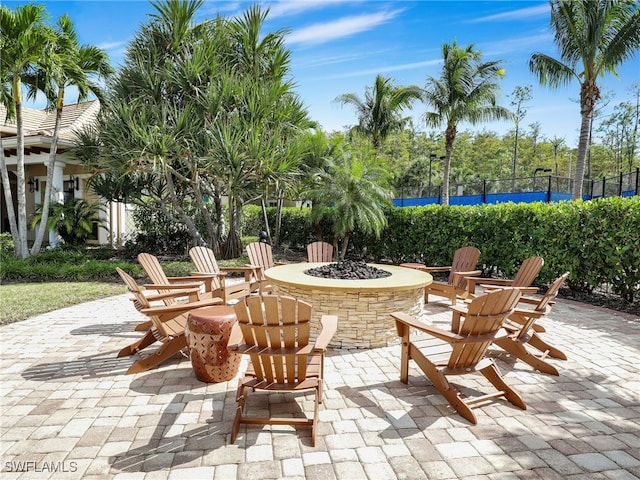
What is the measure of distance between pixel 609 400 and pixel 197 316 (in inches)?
135

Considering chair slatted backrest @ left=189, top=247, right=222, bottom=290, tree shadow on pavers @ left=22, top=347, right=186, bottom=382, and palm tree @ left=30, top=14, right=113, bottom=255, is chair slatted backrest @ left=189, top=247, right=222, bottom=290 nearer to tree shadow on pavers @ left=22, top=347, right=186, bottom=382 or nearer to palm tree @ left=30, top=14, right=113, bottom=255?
tree shadow on pavers @ left=22, top=347, right=186, bottom=382

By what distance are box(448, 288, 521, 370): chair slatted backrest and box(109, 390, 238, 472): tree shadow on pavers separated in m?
1.72

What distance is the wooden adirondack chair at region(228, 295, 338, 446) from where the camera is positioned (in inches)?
100

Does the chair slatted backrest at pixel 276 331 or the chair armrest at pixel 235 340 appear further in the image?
the chair armrest at pixel 235 340

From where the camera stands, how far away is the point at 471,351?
2.91 m

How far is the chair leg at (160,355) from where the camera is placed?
3.46m

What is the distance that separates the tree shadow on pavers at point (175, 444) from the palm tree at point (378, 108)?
56.8 feet

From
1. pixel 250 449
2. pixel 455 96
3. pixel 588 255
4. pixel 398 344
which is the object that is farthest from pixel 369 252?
pixel 250 449

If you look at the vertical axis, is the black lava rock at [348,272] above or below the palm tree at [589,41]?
below

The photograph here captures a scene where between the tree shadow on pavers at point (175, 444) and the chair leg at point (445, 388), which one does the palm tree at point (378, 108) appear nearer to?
the chair leg at point (445, 388)

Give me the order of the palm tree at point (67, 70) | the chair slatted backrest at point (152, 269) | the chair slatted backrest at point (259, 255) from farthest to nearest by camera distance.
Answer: the palm tree at point (67, 70)
the chair slatted backrest at point (259, 255)
the chair slatted backrest at point (152, 269)


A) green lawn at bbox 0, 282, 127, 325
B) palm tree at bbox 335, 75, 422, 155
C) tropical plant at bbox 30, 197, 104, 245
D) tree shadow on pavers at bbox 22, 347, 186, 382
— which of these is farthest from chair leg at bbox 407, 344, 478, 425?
palm tree at bbox 335, 75, 422, 155

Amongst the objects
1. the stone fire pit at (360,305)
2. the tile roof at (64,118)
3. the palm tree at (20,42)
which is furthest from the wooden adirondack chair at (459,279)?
the tile roof at (64,118)

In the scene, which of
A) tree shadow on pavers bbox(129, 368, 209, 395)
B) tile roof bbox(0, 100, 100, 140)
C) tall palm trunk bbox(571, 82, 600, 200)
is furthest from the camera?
tile roof bbox(0, 100, 100, 140)
